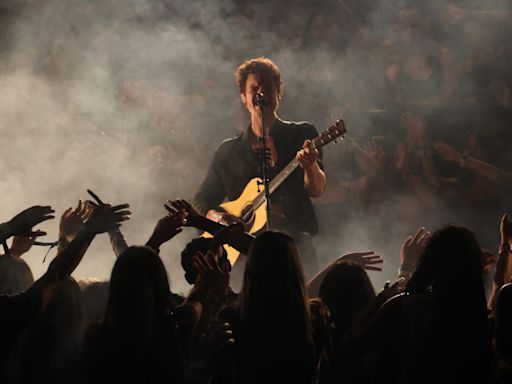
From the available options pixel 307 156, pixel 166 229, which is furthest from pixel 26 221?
pixel 307 156

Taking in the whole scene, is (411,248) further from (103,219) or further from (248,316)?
(103,219)

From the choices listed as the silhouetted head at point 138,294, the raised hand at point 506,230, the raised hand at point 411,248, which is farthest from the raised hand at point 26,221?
the raised hand at point 506,230

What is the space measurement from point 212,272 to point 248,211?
268 centimetres

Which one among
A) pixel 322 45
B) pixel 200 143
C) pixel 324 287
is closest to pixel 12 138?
pixel 200 143

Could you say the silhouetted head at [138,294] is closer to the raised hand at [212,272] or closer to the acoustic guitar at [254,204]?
the raised hand at [212,272]

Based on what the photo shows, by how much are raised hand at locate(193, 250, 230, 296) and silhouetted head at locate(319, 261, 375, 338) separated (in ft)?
1.43

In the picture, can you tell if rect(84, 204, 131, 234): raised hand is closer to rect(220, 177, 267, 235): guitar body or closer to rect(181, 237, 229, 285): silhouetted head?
rect(181, 237, 229, 285): silhouetted head

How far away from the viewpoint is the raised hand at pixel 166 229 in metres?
3.29

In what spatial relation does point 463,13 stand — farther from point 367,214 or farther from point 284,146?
point 284,146

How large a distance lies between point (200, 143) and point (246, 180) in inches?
154

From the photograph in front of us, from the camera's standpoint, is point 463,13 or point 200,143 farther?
point 200,143

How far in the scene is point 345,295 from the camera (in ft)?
10.0

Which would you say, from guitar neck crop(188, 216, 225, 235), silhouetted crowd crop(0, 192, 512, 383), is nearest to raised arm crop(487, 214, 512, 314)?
silhouetted crowd crop(0, 192, 512, 383)

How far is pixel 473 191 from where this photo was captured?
862 cm
